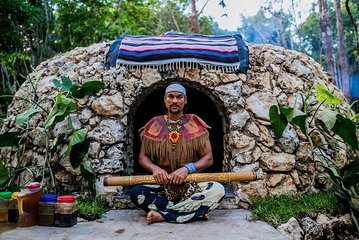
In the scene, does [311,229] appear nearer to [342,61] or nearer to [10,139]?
[10,139]

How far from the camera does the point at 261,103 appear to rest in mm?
4379

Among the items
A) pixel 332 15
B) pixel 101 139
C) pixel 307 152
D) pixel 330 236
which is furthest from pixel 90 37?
pixel 332 15

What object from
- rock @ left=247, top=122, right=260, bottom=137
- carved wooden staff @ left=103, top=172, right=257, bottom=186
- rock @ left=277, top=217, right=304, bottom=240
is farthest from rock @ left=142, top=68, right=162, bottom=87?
rock @ left=277, top=217, right=304, bottom=240

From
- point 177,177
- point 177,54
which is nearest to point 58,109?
point 177,177

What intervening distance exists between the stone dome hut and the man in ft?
2.00

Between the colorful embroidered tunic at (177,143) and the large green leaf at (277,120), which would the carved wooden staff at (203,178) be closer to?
the colorful embroidered tunic at (177,143)

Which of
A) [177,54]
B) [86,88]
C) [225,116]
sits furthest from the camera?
[225,116]

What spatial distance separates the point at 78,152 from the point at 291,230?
2.43 meters

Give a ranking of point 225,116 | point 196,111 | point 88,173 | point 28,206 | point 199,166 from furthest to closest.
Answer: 1. point 196,111
2. point 225,116
3. point 88,173
4. point 199,166
5. point 28,206

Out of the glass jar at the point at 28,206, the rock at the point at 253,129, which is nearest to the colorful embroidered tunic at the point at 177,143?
the rock at the point at 253,129

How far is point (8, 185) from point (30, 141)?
0.63 metres

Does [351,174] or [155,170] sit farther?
[351,174]

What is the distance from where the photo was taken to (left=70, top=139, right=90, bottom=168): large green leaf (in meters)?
3.88

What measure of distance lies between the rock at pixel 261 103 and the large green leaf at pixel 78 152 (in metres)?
2.09
